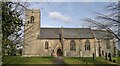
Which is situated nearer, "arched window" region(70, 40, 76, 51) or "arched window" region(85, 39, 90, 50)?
"arched window" region(70, 40, 76, 51)

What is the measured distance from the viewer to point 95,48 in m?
54.1

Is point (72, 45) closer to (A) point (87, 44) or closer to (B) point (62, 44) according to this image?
(B) point (62, 44)

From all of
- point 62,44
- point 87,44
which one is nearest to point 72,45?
point 62,44

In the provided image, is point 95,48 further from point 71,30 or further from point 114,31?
point 114,31

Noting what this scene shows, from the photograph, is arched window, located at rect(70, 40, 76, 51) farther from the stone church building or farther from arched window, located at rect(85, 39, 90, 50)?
arched window, located at rect(85, 39, 90, 50)

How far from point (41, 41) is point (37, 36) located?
1.70 meters

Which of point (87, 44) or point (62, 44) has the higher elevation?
point (62, 44)

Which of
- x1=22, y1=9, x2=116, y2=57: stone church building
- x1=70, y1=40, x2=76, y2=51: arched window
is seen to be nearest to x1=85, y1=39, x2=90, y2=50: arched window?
x1=22, y1=9, x2=116, y2=57: stone church building

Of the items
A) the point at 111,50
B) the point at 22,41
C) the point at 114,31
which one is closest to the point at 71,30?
A: the point at 111,50

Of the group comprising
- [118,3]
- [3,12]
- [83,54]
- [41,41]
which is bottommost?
[83,54]

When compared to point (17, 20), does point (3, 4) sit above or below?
above

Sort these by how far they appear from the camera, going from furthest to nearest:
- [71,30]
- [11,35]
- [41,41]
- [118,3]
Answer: [71,30] → [41,41] → [118,3] → [11,35]

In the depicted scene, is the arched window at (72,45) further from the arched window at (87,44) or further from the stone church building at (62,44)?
the arched window at (87,44)

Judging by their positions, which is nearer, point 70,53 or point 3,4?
point 3,4
